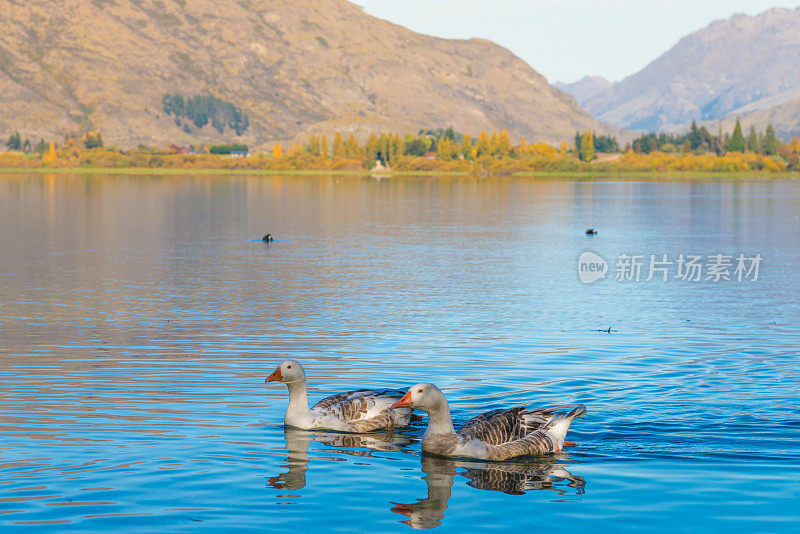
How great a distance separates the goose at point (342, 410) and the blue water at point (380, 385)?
370 mm

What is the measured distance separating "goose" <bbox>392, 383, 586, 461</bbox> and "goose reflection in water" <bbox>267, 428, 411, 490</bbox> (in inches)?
61.6

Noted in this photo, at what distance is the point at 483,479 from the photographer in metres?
18.2

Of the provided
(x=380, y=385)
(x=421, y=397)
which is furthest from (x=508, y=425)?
(x=380, y=385)

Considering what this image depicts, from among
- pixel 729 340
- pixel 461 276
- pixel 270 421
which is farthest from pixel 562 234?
pixel 270 421

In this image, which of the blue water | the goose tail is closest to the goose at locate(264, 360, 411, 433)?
the blue water

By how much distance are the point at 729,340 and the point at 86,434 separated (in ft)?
73.5

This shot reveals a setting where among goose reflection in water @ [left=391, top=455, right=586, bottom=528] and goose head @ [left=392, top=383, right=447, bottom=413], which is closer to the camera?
goose reflection in water @ [left=391, top=455, right=586, bottom=528]

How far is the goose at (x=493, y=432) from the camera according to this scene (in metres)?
18.8

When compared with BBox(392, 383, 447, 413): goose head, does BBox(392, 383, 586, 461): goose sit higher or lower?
lower

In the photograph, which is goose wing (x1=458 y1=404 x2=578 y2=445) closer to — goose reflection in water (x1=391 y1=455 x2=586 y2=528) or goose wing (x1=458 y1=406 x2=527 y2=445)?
goose wing (x1=458 y1=406 x2=527 y2=445)

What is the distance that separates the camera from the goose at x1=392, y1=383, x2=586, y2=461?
18.8 metres

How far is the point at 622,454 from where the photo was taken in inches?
774

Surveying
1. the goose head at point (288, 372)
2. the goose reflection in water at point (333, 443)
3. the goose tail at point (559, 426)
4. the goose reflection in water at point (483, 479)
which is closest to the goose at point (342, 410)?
the goose head at point (288, 372)

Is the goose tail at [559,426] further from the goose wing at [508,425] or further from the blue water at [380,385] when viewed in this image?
the blue water at [380,385]
